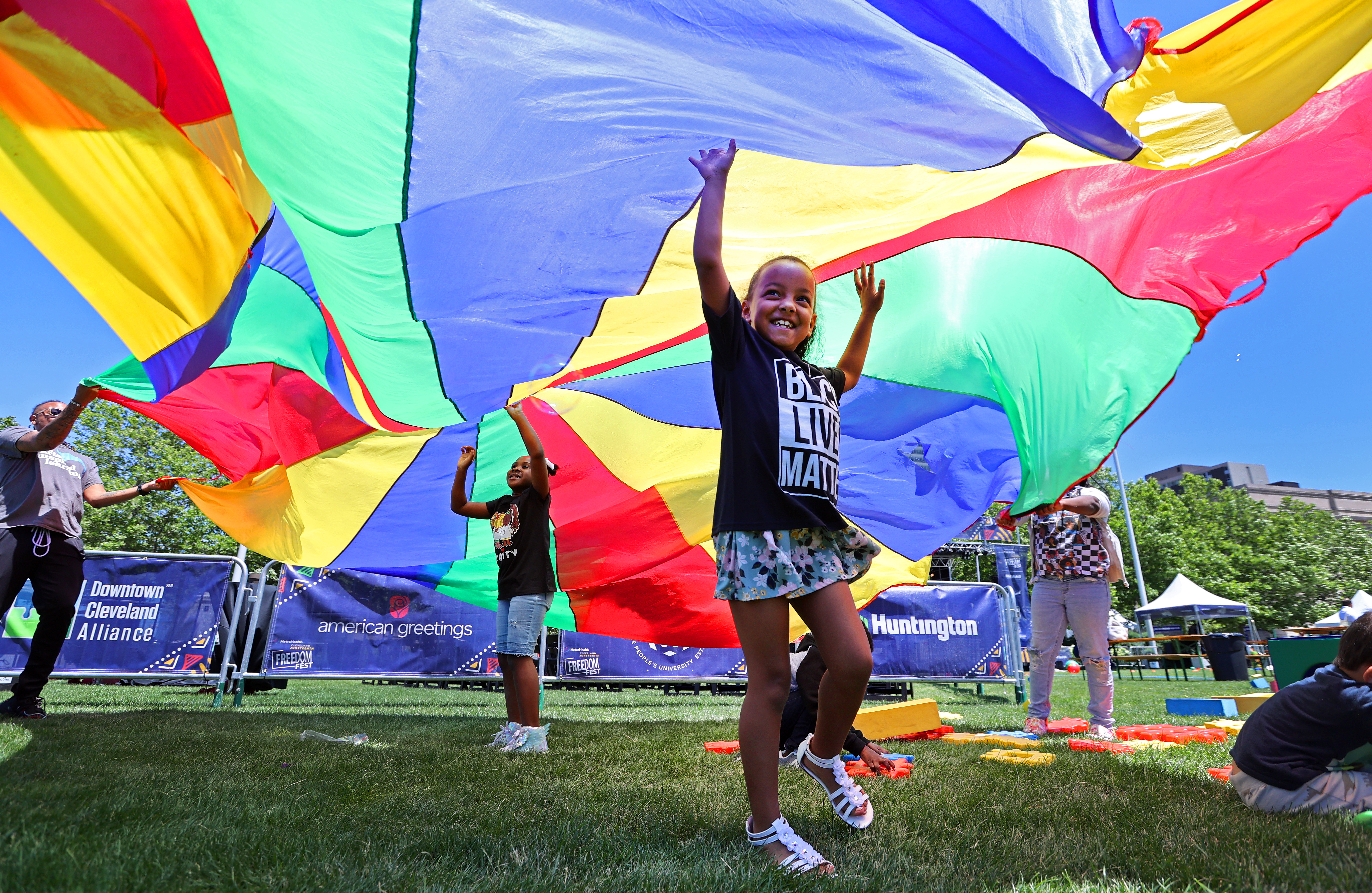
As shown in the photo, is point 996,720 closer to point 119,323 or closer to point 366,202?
point 366,202

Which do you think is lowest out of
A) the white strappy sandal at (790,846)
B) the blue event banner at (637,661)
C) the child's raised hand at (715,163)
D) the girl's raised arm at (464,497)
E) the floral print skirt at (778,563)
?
the white strappy sandal at (790,846)

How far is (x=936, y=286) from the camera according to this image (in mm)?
3633

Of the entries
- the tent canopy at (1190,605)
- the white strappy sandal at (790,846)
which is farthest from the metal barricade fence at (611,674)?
the tent canopy at (1190,605)

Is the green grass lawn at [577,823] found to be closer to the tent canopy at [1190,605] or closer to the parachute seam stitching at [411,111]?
the parachute seam stitching at [411,111]

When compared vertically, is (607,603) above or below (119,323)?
below

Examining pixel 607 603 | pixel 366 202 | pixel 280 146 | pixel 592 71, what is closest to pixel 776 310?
pixel 592 71

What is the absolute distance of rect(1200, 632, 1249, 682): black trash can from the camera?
43.7ft

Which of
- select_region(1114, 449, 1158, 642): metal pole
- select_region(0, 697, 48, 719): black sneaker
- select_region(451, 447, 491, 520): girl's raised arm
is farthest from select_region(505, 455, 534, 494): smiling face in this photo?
select_region(1114, 449, 1158, 642): metal pole

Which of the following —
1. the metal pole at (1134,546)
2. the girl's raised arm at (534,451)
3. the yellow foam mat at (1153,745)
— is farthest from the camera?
the metal pole at (1134,546)

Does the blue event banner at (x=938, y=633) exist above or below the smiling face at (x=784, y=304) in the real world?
below

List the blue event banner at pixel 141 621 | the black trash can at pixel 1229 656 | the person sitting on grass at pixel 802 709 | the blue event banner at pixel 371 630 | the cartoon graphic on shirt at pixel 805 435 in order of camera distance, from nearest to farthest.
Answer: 1. the cartoon graphic on shirt at pixel 805 435
2. the person sitting on grass at pixel 802 709
3. the blue event banner at pixel 141 621
4. the blue event banner at pixel 371 630
5. the black trash can at pixel 1229 656

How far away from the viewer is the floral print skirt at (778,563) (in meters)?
1.92

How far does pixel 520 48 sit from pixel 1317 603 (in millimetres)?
38570

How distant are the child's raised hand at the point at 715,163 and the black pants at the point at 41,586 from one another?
4.24 metres
